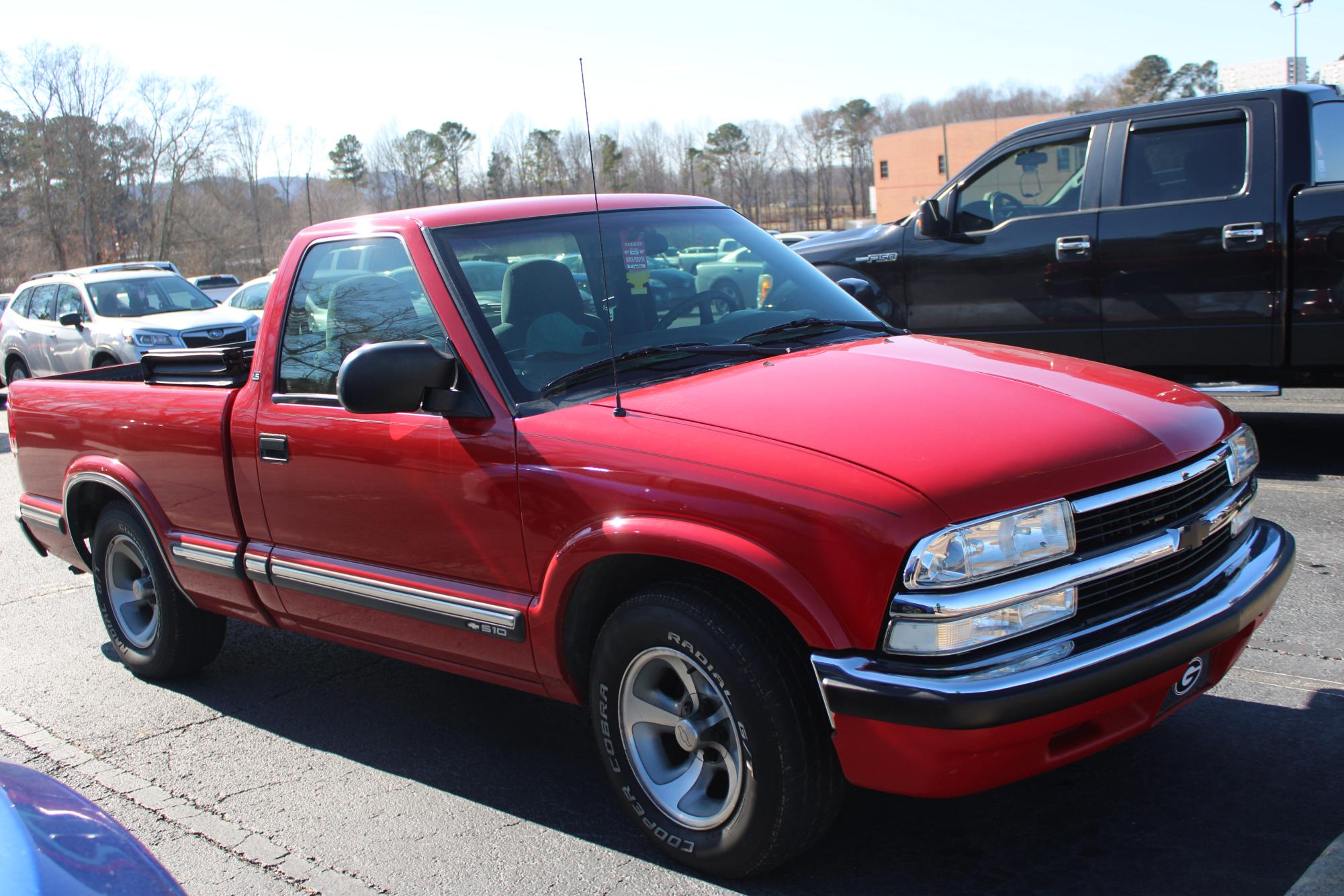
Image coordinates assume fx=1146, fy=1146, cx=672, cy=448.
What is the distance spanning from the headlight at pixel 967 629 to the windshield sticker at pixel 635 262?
Result: 1.67m

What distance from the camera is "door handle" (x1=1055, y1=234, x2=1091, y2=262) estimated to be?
24.5 ft

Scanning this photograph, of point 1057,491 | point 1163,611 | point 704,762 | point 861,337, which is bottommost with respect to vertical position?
point 704,762

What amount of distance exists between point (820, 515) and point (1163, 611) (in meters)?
0.92

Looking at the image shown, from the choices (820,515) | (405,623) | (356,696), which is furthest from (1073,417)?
(356,696)

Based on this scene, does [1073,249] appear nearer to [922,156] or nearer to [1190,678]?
[1190,678]

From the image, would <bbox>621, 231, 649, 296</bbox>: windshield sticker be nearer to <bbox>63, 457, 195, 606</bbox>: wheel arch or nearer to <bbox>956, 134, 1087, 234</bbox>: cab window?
<bbox>63, 457, 195, 606</bbox>: wheel arch

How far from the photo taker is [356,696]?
4672mm

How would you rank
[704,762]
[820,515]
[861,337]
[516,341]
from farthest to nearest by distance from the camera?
[861,337]
[516,341]
[704,762]
[820,515]

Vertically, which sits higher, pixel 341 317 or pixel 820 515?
pixel 341 317

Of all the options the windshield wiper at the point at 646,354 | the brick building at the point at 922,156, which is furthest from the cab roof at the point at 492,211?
the brick building at the point at 922,156

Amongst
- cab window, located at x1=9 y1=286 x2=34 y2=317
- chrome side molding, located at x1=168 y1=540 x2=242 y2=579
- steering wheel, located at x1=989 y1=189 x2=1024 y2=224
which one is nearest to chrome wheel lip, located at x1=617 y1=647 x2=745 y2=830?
chrome side molding, located at x1=168 y1=540 x2=242 y2=579

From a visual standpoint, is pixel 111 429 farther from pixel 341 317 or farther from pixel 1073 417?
pixel 1073 417

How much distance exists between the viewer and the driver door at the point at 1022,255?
7539 mm

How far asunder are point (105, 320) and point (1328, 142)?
14.0 meters
